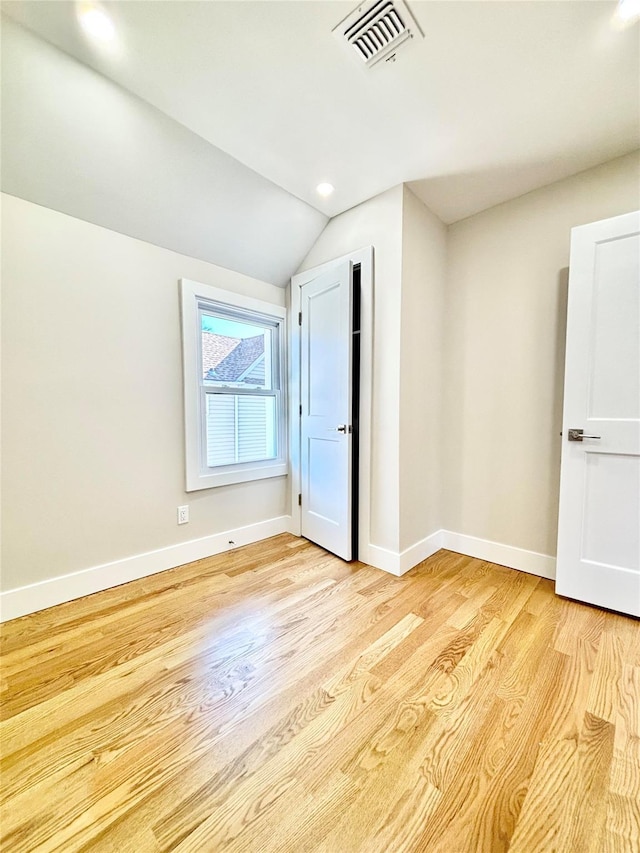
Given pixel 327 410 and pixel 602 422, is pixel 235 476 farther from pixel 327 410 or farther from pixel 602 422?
pixel 602 422

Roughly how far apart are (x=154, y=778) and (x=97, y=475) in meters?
1.52

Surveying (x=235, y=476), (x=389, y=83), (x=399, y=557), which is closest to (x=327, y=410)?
(x=235, y=476)

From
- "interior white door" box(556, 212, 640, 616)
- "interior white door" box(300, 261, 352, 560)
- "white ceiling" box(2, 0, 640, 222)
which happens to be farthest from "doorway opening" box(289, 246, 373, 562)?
"interior white door" box(556, 212, 640, 616)

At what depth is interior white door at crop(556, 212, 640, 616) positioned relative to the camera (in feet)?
5.71

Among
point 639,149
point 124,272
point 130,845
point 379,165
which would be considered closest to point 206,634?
point 130,845

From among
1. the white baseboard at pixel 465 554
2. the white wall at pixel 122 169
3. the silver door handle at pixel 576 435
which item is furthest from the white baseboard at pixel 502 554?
the white wall at pixel 122 169

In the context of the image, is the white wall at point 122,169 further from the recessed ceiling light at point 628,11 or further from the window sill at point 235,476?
the recessed ceiling light at point 628,11

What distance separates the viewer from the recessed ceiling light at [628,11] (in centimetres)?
118

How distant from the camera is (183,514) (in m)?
2.37

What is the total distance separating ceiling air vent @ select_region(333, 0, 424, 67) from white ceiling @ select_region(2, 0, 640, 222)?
37 mm

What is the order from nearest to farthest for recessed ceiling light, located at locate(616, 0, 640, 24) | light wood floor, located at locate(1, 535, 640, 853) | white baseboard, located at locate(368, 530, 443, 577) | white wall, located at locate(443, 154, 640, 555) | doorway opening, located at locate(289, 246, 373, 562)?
1. light wood floor, located at locate(1, 535, 640, 853)
2. recessed ceiling light, located at locate(616, 0, 640, 24)
3. white wall, located at locate(443, 154, 640, 555)
4. white baseboard, located at locate(368, 530, 443, 577)
5. doorway opening, located at locate(289, 246, 373, 562)

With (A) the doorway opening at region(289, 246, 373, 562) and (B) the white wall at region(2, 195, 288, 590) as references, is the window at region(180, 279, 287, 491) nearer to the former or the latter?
(B) the white wall at region(2, 195, 288, 590)

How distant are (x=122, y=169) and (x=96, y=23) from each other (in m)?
0.60

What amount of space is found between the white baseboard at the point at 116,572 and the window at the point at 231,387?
1.39 ft
